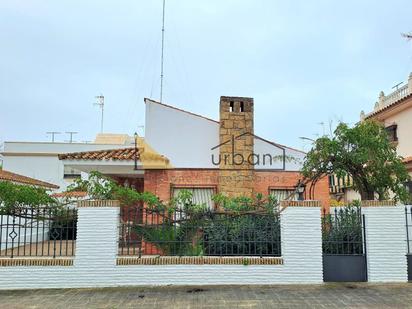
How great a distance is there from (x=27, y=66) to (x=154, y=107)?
6.66 metres

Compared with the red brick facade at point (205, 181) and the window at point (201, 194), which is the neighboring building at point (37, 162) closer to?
the red brick facade at point (205, 181)

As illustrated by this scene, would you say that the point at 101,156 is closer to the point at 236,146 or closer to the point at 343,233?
the point at 236,146

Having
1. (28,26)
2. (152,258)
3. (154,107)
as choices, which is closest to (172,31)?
(154,107)

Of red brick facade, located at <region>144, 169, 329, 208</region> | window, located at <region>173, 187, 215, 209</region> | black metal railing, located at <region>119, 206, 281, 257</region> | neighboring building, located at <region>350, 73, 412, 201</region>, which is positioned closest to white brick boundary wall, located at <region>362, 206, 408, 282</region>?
black metal railing, located at <region>119, 206, 281, 257</region>

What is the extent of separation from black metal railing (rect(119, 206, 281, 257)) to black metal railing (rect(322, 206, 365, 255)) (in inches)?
45.8

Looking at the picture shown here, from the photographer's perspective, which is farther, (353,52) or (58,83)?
(58,83)

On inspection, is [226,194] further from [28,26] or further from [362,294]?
[28,26]

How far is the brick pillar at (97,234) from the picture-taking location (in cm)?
838

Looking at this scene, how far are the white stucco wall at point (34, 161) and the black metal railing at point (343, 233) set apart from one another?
1069 inches

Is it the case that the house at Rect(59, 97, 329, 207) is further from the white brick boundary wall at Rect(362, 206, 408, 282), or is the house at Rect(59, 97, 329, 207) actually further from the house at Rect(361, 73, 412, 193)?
the house at Rect(361, 73, 412, 193)

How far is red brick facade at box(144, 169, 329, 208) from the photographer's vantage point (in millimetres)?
12539

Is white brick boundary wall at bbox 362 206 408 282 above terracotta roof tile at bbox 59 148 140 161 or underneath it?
underneath

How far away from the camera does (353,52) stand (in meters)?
14.1

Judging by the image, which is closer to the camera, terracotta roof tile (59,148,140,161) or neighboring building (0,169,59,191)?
terracotta roof tile (59,148,140,161)
